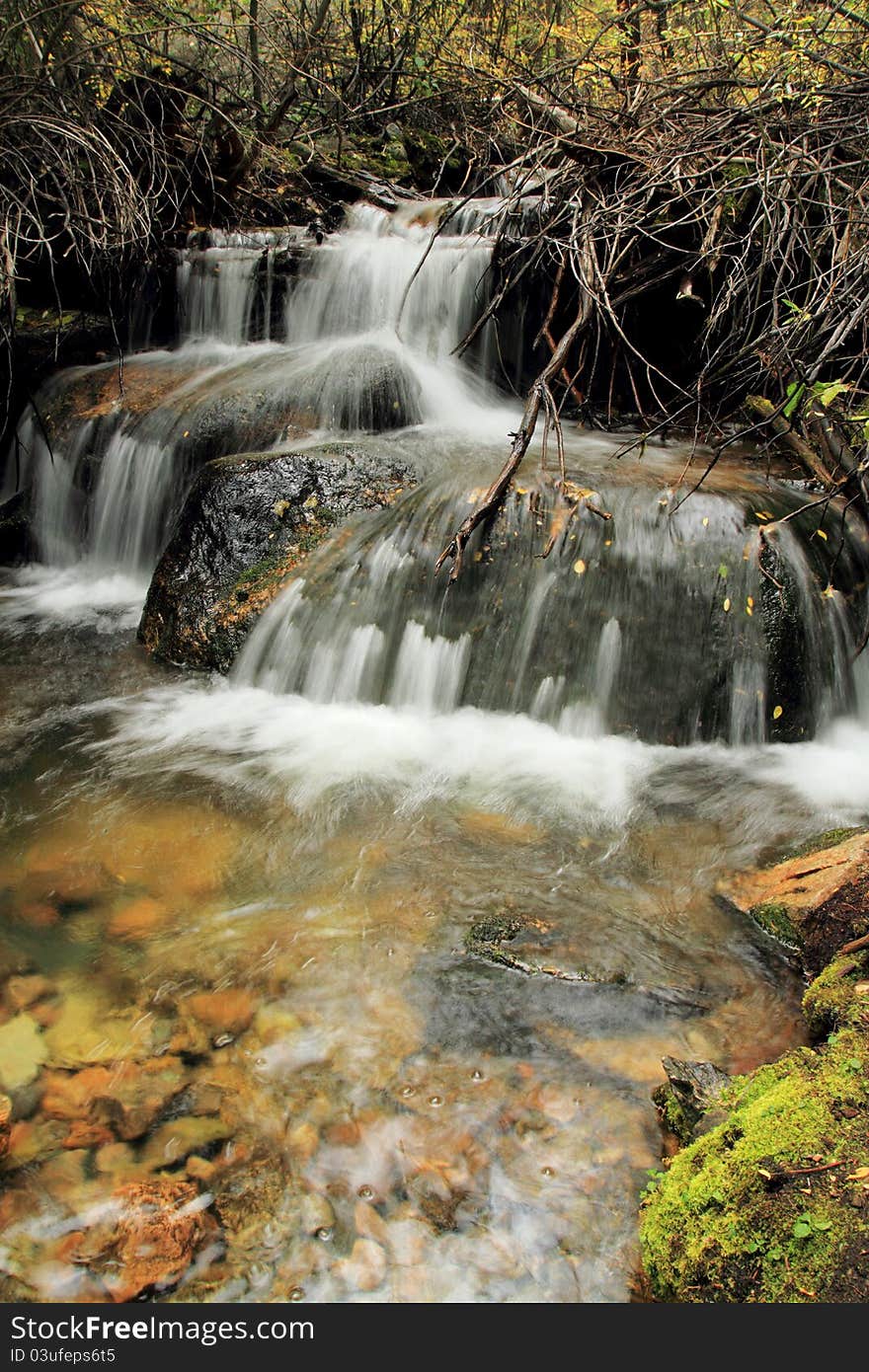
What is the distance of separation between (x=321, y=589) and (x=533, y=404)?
1732mm

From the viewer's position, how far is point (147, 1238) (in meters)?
2.10

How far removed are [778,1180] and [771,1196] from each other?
4 cm

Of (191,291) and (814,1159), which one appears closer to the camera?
(814,1159)

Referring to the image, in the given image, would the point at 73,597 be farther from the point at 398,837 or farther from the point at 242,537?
the point at 398,837

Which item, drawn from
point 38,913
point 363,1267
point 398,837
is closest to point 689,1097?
point 363,1267

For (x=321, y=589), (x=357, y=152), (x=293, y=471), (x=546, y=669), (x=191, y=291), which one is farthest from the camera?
(x=357, y=152)

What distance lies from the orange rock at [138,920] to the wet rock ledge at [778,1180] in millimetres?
1925

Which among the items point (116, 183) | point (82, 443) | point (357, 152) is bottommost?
point (82, 443)

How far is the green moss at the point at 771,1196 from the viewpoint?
1.68 metres

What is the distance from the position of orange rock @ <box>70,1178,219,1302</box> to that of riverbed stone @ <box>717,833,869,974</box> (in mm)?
2177

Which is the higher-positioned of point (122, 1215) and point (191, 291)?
point (191, 291)

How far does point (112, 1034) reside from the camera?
2.72 meters

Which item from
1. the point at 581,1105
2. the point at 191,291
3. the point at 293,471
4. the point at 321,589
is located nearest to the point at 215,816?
the point at 321,589

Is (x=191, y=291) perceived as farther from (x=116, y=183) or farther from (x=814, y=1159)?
(x=814, y=1159)
